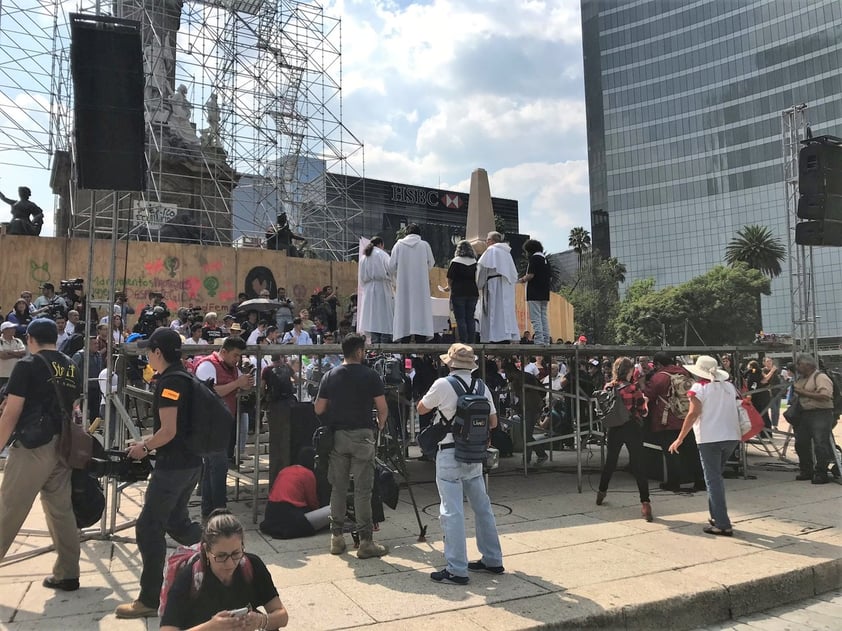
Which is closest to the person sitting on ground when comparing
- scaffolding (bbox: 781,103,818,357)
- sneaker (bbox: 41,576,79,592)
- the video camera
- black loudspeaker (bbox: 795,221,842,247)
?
the video camera

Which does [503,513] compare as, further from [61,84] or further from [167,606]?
[61,84]

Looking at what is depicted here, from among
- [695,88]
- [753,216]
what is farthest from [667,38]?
[753,216]

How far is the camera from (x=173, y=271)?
17641mm

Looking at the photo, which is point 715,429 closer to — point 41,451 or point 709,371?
point 709,371

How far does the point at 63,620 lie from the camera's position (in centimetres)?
396

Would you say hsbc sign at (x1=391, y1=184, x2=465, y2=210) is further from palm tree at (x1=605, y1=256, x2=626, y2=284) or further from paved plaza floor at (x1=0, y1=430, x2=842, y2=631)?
paved plaza floor at (x1=0, y1=430, x2=842, y2=631)

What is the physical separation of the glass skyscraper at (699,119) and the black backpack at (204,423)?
87.0m

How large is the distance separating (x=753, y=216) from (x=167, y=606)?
309 ft

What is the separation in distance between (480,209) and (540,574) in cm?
781

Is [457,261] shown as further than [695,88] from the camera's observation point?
No

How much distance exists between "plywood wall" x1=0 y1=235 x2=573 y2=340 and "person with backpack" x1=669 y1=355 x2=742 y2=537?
43.6ft

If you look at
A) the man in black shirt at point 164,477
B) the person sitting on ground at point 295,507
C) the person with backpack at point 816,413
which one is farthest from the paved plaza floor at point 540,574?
the person with backpack at point 816,413

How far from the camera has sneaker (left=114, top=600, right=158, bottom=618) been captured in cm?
395

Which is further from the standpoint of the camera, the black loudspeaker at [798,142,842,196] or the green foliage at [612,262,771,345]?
the green foliage at [612,262,771,345]
